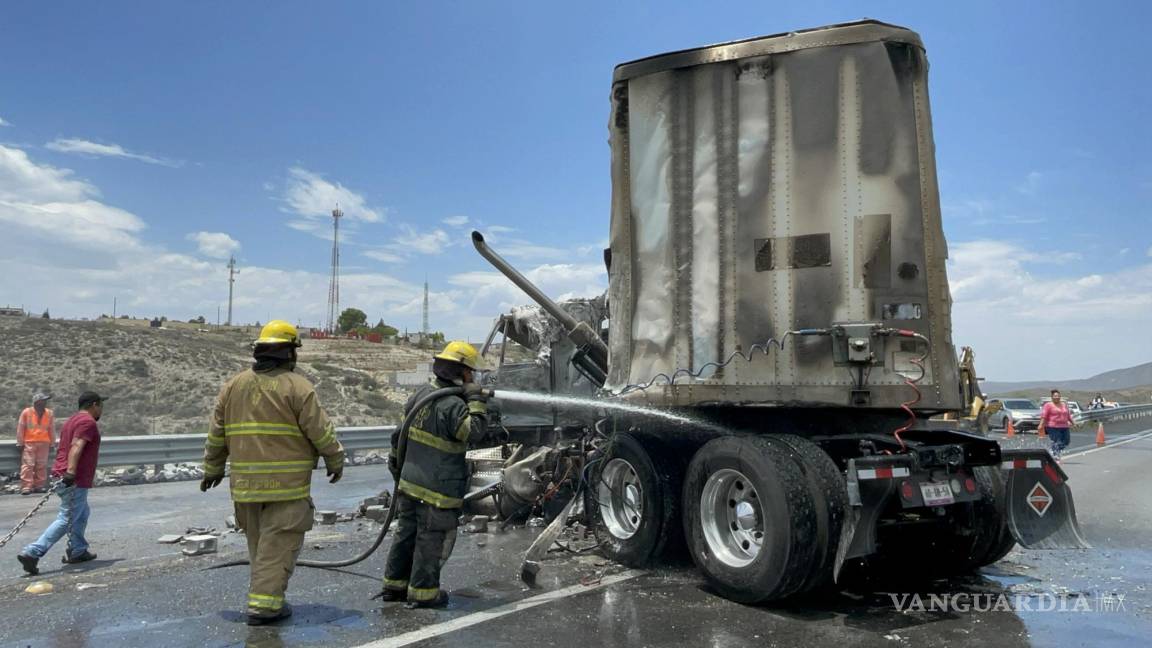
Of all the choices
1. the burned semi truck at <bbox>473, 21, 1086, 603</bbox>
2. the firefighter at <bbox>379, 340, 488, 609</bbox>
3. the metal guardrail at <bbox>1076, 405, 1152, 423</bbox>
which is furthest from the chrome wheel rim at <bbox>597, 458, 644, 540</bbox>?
the metal guardrail at <bbox>1076, 405, 1152, 423</bbox>

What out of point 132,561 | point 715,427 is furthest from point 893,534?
point 132,561

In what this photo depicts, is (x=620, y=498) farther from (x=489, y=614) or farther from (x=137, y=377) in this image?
(x=137, y=377)

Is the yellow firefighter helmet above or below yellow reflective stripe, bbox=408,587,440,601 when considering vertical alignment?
above

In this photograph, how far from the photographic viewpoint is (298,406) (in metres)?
5.15

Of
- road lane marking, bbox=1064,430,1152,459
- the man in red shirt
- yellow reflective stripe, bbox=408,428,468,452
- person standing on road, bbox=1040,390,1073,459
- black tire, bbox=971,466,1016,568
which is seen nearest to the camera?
yellow reflective stripe, bbox=408,428,468,452

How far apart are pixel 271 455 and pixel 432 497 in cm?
105

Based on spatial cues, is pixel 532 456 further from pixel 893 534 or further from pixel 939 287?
pixel 939 287

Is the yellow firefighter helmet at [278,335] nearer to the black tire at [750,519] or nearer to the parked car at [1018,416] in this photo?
the black tire at [750,519]

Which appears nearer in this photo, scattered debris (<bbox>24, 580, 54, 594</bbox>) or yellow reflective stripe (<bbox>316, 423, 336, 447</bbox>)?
A: yellow reflective stripe (<bbox>316, 423, 336, 447</bbox>)

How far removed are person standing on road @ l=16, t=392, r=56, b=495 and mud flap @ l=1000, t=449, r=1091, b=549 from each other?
1153 cm

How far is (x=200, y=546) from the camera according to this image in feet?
23.2

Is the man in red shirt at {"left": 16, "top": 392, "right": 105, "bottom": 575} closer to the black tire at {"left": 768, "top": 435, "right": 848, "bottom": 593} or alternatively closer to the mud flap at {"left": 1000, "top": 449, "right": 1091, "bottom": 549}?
the black tire at {"left": 768, "top": 435, "right": 848, "bottom": 593}

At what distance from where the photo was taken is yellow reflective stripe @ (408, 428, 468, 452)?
5.45 metres

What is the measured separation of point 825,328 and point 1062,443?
15.0 meters
